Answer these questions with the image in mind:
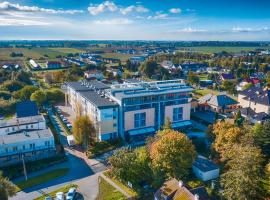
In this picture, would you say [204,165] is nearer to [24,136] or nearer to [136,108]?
[136,108]

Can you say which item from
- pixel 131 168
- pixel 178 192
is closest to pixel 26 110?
pixel 131 168

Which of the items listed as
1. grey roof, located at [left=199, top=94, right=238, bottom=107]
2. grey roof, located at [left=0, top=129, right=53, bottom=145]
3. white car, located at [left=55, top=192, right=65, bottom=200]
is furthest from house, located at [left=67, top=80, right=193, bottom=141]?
white car, located at [left=55, top=192, right=65, bottom=200]

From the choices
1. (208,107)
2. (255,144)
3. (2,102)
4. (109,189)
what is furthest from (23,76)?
(255,144)

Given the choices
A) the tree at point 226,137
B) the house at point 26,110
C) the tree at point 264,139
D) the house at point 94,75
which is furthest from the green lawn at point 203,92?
the house at point 26,110

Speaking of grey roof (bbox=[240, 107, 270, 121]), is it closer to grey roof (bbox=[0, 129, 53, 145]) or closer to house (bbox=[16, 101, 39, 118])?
grey roof (bbox=[0, 129, 53, 145])

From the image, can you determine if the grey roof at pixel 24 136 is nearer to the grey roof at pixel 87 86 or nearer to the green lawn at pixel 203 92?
the grey roof at pixel 87 86

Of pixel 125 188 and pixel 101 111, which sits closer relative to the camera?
pixel 125 188

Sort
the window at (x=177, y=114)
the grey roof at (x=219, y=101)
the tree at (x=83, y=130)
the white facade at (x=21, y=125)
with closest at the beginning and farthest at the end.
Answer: the tree at (x=83, y=130) < the white facade at (x=21, y=125) < the window at (x=177, y=114) < the grey roof at (x=219, y=101)
